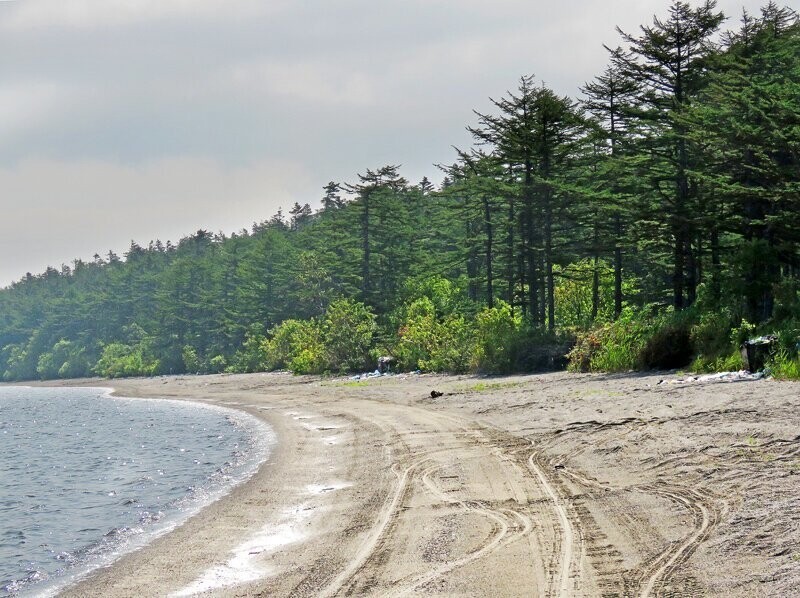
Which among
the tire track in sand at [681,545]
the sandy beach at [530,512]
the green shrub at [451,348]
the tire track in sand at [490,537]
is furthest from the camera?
the green shrub at [451,348]

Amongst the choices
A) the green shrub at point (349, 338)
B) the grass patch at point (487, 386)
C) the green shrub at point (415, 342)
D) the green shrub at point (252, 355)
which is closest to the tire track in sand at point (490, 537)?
the grass patch at point (487, 386)

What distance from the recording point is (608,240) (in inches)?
1455

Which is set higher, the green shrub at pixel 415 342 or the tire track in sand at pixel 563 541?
the green shrub at pixel 415 342

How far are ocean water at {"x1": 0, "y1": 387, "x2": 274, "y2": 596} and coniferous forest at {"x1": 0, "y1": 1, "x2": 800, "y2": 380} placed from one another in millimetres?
15359

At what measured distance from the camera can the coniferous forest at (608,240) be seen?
2691 centimetres

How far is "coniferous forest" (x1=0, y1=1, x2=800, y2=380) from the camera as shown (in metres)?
26.9

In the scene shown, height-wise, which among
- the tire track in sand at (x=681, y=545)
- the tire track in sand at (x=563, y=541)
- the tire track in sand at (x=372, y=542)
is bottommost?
the tire track in sand at (x=372, y=542)

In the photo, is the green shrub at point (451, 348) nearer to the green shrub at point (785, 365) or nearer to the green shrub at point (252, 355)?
the green shrub at point (785, 365)

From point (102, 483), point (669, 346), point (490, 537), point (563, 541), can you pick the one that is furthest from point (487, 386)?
point (563, 541)

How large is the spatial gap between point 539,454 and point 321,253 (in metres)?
68.0

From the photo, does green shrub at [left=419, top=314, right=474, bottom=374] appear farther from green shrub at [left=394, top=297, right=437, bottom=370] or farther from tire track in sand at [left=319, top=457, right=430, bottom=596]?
tire track in sand at [left=319, top=457, right=430, bottom=596]

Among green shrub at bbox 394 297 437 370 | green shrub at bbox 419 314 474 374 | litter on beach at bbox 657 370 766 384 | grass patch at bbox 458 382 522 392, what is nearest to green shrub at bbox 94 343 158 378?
green shrub at bbox 394 297 437 370

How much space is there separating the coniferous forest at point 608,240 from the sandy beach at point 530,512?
6943 millimetres

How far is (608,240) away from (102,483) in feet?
84.1
